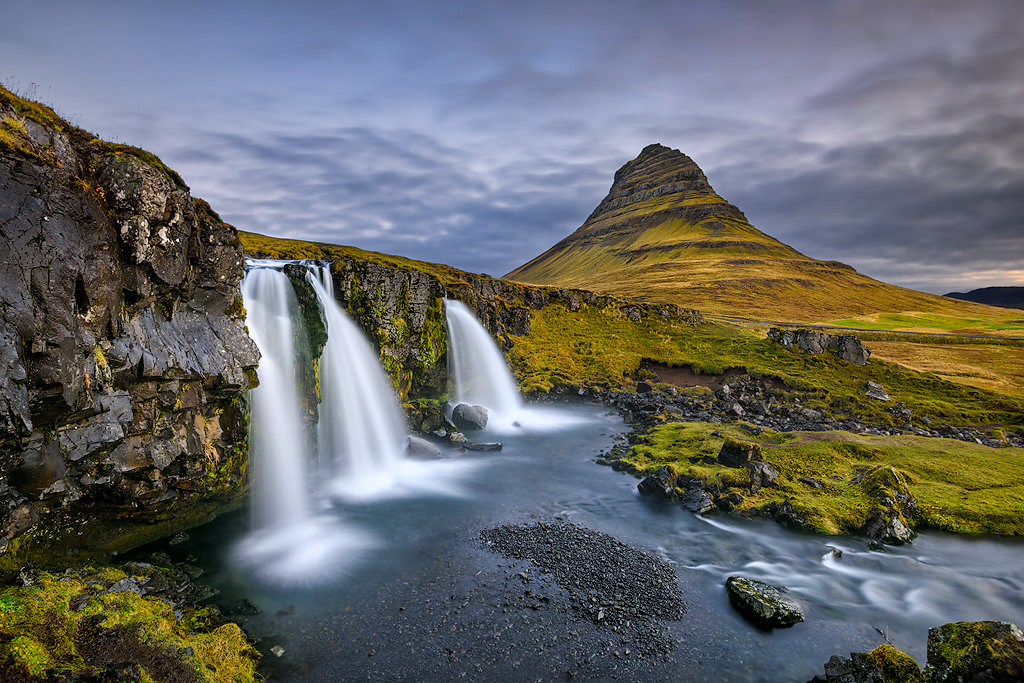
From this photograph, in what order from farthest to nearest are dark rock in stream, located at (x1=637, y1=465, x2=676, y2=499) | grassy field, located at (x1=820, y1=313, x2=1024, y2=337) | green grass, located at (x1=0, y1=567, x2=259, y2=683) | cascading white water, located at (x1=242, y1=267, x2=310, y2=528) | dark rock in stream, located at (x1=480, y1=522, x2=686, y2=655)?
grassy field, located at (x1=820, y1=313, x2=1024, y2=337) < dark rock in stream, located at (x1=637, y1=465, x2=676, y2=499) < cascading white water, located at (x1=242, y1=267, x2=310, y2=528) < dark rock in stream, located at (x1=480, y1=522, x2=686, y2=655) < green grass, located at (x1=0, y1=567, x2=259, y2=683)


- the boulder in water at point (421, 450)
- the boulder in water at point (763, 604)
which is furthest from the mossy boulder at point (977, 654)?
the boulder in water at point (421, 450)

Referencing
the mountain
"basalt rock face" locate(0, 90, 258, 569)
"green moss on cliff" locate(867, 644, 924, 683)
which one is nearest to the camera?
"green moss on cliff" locate(867, 644, 924, 683)

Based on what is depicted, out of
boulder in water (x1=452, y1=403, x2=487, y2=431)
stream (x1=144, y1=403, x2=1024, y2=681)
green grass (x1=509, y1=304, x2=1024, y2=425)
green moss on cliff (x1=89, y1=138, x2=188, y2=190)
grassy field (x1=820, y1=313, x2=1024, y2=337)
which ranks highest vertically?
green moss on cliff (x1=89, y1=138, x2=188, y2=190)

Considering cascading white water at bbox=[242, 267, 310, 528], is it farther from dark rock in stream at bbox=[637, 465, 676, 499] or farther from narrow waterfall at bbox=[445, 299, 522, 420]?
narrow waterfall at bbox=[445, 299, 522, 420]

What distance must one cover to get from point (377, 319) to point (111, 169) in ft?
52.9

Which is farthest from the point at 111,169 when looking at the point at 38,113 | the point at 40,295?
the point at 40,295

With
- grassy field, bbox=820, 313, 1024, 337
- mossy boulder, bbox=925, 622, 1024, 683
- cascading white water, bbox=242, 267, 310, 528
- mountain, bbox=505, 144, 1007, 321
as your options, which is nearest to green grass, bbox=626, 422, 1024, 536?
mossy boulder, bbox=925, 622, 1024, 683

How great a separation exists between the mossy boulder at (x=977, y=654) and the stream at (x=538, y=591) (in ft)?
10.2

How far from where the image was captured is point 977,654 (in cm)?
762

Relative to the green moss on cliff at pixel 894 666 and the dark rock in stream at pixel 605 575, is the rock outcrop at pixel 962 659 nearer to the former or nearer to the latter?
the green moss on cliff at pixel 894 666

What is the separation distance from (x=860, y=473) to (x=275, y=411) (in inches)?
1043

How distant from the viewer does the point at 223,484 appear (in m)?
16.9

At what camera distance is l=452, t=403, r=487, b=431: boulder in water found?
31297 mm

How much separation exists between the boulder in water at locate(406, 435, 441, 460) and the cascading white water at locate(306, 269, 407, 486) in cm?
69
